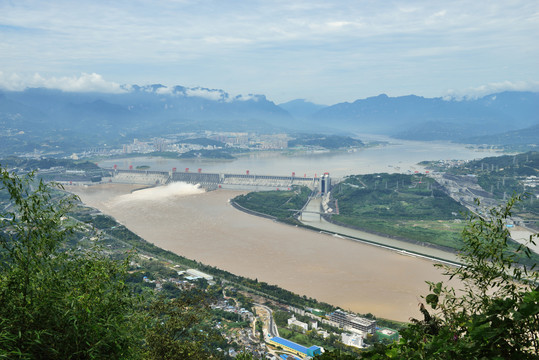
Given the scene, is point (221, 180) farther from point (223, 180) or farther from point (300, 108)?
point (300, 108)

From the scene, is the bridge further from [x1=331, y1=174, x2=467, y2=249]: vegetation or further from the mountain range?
the mountain range

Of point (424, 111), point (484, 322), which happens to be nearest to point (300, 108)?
point (424, 111)

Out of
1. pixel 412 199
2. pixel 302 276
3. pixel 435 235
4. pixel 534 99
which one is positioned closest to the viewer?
pixel 302 276

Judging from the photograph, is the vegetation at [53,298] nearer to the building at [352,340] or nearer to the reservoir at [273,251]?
the reservoir at [273,251]

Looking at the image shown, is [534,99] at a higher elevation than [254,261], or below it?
higher

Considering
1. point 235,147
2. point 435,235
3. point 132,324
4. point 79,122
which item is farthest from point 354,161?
point 79,122

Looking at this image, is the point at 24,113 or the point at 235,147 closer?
the point at 235,147

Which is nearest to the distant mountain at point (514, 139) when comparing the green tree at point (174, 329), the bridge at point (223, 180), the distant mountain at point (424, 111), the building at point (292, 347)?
the bridge at point (223, 180)

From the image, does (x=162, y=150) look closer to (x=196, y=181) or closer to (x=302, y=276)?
A: (x=196, y=181)
